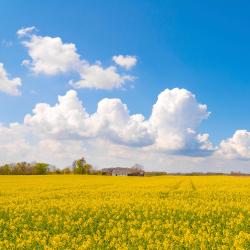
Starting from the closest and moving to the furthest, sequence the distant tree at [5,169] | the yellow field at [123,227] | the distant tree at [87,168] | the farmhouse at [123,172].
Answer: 1. the yellow field at [123,227]
2. the distant tree at [5,169]
3. the distant tree at [87,168]
4. the farmhouse at [123,172]

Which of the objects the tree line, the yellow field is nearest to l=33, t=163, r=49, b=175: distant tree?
the tree line

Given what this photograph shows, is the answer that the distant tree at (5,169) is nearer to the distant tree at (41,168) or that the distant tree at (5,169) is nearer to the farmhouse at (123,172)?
the distant tree at (41,168)

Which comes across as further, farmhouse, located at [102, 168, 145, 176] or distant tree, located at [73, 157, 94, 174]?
farmhouse, located at [102, 168, 145, 176]

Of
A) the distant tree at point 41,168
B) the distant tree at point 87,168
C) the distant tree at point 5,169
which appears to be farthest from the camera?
the distant tree at point 87,168

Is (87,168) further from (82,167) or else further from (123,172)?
(123,172)

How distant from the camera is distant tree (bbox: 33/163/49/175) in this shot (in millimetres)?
124662

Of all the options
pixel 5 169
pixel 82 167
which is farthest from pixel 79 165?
pixel 5 169

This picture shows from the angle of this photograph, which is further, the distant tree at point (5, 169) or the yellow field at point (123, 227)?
the distant tree at point (5, 169)

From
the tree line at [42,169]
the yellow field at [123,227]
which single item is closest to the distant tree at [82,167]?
the tree line at [42,169]

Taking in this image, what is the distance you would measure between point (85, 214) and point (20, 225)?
9.75ft

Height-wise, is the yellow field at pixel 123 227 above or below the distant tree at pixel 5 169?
below

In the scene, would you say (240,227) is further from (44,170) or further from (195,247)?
(44,170)

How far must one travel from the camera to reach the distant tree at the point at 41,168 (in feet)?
409

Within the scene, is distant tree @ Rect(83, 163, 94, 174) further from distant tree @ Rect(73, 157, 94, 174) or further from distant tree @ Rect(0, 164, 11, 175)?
distant tree @ Rect(0, 164, 11, 175)
